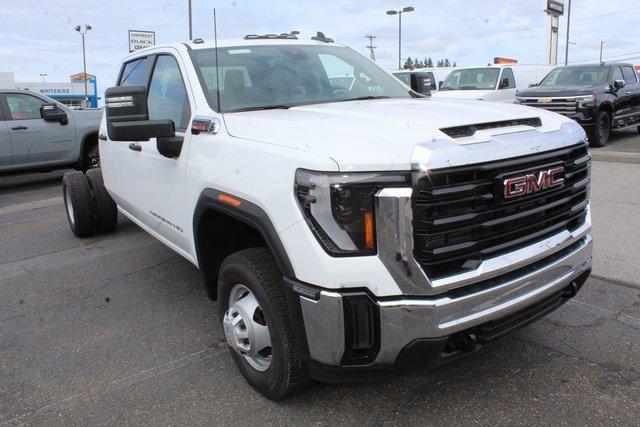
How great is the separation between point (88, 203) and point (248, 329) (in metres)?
3.92

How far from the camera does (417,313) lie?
218 centimetres

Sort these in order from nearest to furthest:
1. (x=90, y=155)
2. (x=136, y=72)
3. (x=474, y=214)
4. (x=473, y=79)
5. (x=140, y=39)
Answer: (x=474, y=214), (x=136, y=72), (x=90, y=155), (x=140, y=39), (x=473, y=79)

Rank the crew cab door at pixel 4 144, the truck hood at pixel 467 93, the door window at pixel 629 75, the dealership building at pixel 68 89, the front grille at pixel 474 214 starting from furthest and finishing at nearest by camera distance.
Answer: the dealership building at pixel 68 89, the truck hood at pixel 467 93, the door window at pixel 629 75, the crew cab door at pixel 4 144, the front grille at pixel 474 214

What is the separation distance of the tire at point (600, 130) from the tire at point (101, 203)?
9.95 meters

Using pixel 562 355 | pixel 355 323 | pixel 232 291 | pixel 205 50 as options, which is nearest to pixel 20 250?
pixel 205 50

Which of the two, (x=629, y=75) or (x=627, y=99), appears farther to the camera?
(x=629, y=75)

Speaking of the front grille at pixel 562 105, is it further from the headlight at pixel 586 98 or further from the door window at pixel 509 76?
the door window at pixel 509 76

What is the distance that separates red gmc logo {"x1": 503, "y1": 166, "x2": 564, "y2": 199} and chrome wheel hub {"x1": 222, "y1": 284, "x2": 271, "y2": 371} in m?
1.29

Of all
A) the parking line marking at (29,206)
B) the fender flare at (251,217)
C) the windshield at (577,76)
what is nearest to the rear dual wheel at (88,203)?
the parking line marking at (29,206)

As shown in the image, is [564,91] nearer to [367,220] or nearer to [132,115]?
[132,115]

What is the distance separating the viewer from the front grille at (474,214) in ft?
7.16

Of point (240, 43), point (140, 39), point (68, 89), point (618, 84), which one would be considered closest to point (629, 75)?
point (618, 84)

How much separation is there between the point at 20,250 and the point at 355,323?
501 cm

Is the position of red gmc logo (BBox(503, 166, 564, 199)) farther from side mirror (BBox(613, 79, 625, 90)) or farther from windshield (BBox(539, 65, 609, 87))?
windshield (BBox(539, 65, 609, 87))
